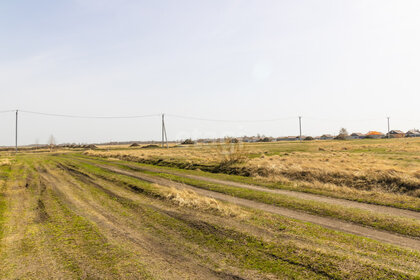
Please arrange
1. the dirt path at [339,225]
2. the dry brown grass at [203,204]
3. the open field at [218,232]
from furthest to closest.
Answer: the dry brown grass at [203,204] < the dirt path at [339,225] < the open field at [218,232]

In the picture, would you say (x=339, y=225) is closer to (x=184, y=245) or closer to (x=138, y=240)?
(x=184, y=245)

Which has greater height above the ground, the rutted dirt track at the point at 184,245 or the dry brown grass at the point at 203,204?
the dry brown grass at the point at 203,204

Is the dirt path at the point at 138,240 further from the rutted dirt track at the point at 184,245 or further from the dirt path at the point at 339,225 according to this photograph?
the dirt path at the point at 339,225

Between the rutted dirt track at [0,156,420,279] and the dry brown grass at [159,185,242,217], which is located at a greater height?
the dry brown grass at [159,185,242,217]

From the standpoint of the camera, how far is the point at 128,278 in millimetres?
4723

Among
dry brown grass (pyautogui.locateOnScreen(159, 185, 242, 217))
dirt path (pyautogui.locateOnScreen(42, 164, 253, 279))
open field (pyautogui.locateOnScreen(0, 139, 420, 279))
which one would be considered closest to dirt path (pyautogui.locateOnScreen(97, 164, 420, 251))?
open field (pyautogui.locateOnScreen(0, 139, 420, 279))

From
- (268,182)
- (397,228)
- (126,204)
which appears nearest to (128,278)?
(126,204)

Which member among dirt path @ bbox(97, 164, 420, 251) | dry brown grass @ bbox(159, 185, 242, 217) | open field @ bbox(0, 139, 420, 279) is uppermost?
dry brown grass @ bbox(159, 185, 242, 217)

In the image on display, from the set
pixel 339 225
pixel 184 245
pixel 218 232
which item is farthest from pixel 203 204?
pixel 339 225

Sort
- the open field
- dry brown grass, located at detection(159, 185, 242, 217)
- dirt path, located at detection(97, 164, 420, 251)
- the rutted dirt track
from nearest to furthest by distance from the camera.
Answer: the rutted dirt track → the open field → dirt path, located at detection(97, 164, 420, 251) → dry brown grass, located at detection(159, 185, 242, 217)

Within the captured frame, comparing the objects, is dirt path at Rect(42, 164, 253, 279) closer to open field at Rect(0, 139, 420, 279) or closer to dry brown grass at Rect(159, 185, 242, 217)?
open field at Rect(0, 139, 420, 279)

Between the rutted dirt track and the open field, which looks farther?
the open field

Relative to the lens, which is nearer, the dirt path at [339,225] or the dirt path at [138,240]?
the dirt path at [138,240]

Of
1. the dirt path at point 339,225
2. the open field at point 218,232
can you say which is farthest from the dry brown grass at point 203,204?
the dirt path at point 339,225
